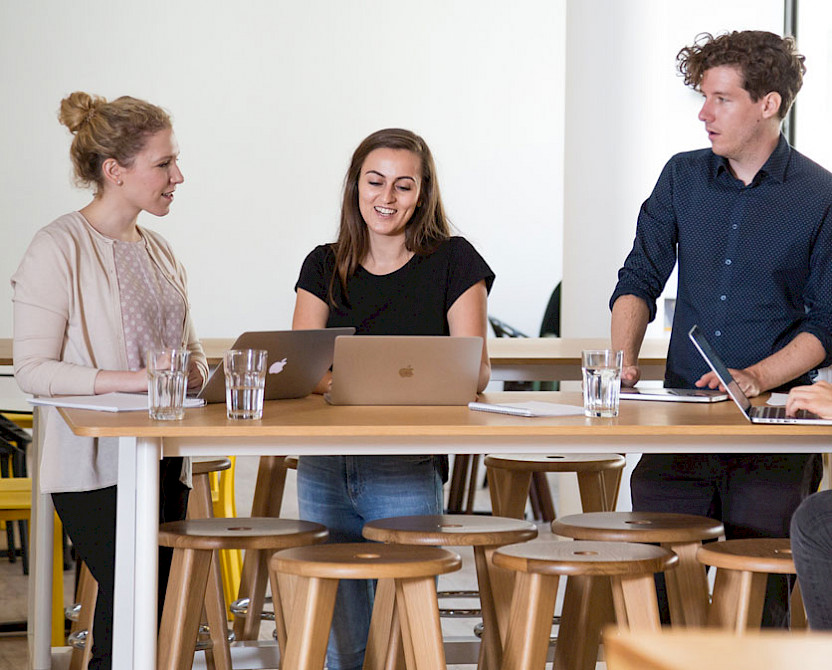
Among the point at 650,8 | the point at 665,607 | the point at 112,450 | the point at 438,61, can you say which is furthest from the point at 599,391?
the point at 438,61

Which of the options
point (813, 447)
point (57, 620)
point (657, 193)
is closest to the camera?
point (813, 447)

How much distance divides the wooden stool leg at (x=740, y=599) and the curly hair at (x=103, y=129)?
4.53 ft

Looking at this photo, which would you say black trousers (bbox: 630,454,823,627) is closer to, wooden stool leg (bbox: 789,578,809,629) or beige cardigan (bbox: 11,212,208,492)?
wooden stool leg (bbox: 789,578,809,629)

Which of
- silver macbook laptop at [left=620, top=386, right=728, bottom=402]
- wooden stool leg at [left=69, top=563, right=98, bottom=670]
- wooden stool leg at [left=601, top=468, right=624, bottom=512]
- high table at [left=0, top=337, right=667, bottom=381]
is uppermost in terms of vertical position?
high table at [left=0, top=337, right=667, bottom=381]

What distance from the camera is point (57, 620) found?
10.7 feet

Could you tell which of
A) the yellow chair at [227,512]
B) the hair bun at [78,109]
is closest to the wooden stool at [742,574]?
the hair bun at [78,109]

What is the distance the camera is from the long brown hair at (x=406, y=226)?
7.95ft

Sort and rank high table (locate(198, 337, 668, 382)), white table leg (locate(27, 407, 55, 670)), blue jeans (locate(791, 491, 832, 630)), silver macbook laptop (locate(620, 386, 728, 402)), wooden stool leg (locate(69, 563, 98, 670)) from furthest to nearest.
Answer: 1. high table (locate(198, 337, 668, 382))
2. wooden stool leg (locate(69, 563, 98, 670))
3. white table leg (locate(27, 407, 55, 670))
4. silver macbook laptop (locate(620, 386, 728, 402))
5. blue jeans (locate(791, 491, 832, 630))

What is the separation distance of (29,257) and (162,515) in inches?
22.0

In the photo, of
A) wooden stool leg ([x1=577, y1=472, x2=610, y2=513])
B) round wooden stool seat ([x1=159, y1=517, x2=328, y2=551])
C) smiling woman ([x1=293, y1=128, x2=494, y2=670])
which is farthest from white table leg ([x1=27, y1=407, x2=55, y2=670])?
wooden stool leg ([x1=577, y1=472, x2=610, y2=513])

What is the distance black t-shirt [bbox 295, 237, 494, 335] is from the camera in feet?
7.82

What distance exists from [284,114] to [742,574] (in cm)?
684

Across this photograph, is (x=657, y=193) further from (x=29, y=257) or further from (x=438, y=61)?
(x=438, y=61)

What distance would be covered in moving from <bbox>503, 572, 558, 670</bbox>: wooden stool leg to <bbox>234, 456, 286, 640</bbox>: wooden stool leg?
1171mm
